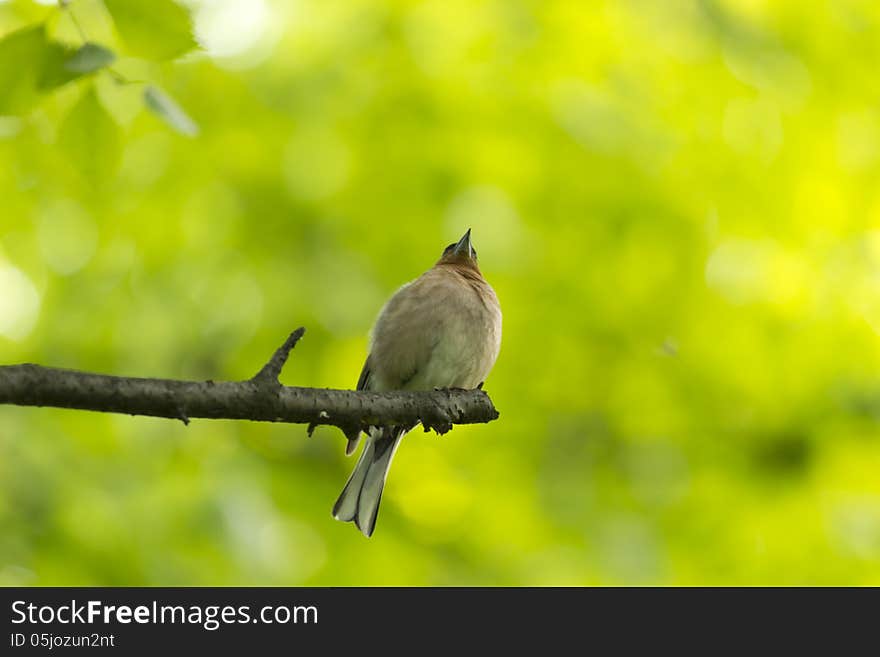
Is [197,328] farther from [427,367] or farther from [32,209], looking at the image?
[427,367]

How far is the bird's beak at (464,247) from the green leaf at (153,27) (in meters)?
3.53

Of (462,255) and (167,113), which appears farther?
(462,255)

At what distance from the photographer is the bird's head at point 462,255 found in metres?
6.35

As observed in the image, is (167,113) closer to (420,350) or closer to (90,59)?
(90,59)

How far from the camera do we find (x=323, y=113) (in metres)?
7.32

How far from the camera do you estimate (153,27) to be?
9.24 ft

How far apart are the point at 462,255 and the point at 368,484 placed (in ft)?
6.26

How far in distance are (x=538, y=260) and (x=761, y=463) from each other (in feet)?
8.39

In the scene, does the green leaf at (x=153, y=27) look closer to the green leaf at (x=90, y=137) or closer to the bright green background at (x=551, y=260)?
the green leaf at (x=90, y=137)

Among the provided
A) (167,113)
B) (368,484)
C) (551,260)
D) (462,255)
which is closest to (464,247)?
(462,255)

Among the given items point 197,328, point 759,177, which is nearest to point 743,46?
point 759,177

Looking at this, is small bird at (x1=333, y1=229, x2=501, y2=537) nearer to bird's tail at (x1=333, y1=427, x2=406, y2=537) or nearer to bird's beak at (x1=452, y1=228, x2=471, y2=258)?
bird's tail at (x1=333, y1=427, x2=406, y2=537)

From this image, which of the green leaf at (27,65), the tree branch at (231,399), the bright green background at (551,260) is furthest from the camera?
the bright green background at (551,260)

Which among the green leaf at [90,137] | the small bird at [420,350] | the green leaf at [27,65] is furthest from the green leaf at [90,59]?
the small bird at [420,350]
